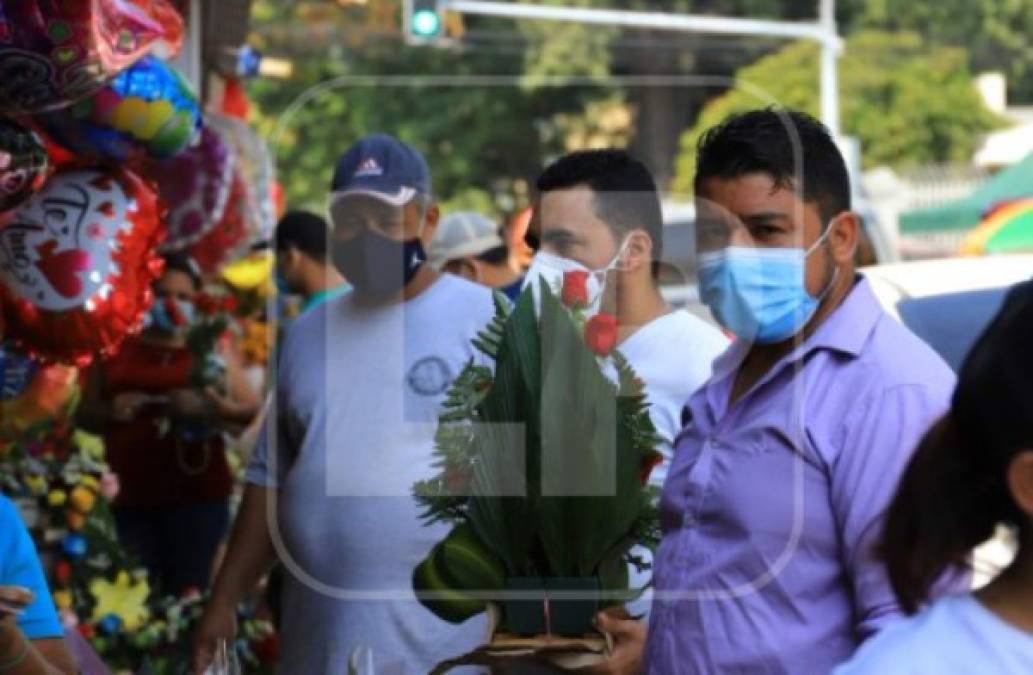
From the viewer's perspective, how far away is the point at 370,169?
5.17m

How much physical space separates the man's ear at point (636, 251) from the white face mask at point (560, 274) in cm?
1

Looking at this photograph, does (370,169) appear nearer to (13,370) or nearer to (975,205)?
(13,370)

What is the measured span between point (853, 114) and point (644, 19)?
1811 cm

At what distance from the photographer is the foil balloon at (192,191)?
27.9ft

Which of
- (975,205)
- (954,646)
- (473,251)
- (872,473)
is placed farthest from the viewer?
(975,205)

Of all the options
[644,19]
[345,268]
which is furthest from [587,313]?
[644,19]

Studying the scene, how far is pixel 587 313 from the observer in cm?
378

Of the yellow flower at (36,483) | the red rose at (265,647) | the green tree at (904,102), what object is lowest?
the red rose at (265,647)

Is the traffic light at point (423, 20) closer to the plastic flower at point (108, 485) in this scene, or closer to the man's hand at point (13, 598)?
the plastic flower at point (108, 485)

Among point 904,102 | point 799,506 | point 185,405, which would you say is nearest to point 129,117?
point 185,405

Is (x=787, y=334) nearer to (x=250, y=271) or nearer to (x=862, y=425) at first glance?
(x=862, y=425)

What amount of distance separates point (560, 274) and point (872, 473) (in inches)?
32.8

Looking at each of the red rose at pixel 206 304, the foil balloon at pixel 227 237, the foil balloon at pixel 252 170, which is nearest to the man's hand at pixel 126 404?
the red rose at pixel 206 304

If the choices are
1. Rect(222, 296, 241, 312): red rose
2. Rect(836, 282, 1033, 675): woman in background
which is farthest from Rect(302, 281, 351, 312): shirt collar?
Rect(836, 282, 1033, 675): woman in background
